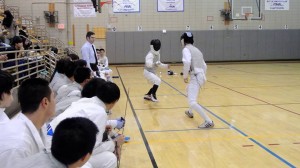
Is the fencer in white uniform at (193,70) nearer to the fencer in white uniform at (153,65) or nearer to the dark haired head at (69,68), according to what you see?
the dark haired head at (69,68)

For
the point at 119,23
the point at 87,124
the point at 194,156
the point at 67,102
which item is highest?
the point at 119,23

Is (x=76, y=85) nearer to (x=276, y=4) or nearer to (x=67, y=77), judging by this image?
(x=67, y=77)

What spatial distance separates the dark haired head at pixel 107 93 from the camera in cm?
321

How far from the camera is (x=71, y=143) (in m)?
1.67

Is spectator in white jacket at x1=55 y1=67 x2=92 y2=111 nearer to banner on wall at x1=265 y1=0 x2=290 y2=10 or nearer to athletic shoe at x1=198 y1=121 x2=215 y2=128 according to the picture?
athletic shoe at x1=198 y1=121 x2=215 y2=128

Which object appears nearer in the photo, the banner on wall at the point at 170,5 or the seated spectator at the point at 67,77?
the seated spectator at the point at 67,77

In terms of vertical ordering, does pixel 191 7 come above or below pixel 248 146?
above

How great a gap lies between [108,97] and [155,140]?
8.52 feet

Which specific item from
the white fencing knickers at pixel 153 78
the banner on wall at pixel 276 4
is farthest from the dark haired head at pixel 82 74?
the banner on wall at pixel 276 4

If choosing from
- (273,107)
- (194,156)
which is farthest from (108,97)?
(273,107)

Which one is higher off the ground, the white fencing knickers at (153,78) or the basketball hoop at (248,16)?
the basketball hoop at (248,16)

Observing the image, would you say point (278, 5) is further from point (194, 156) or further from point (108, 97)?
point (108, 97)

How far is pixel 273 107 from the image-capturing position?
314 inches

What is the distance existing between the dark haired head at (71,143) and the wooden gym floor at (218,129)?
2.86m
